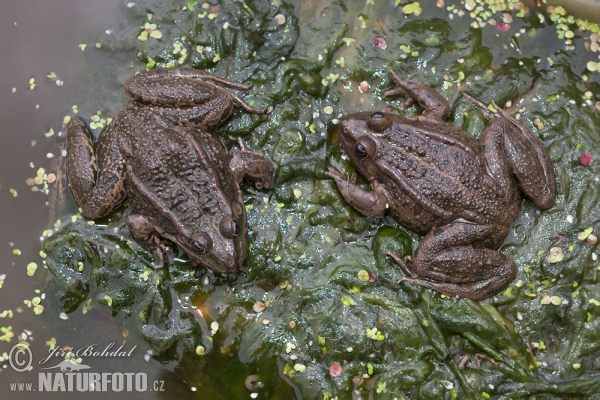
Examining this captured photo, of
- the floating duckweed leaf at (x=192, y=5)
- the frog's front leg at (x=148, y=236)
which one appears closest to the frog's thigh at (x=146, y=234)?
the frog's front leg at (x=148, y=236)

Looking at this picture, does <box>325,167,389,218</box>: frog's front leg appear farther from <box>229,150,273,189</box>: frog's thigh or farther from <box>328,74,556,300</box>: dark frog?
<box>229,150,273,189</box>: frog's thigh

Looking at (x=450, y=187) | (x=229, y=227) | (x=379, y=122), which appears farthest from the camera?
(x=379, y=122)

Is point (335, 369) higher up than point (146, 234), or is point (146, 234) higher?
point (146, 234)

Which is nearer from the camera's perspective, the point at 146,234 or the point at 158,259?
the point at 146,234

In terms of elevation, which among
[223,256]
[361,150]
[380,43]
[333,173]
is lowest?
[223,256]

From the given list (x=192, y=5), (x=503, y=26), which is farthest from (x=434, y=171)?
(x=192, y=5)

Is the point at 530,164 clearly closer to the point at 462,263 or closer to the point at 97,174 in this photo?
the point at 462,263
